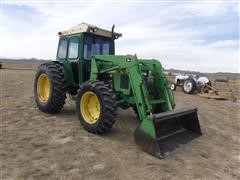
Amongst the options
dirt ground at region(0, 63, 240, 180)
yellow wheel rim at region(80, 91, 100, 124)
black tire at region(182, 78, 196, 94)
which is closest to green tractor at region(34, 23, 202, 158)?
yellow wheel rim at region(80, 91, 100, 124)

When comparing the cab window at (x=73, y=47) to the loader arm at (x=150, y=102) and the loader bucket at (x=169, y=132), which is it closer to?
the loader arm at (x=150, y=102)

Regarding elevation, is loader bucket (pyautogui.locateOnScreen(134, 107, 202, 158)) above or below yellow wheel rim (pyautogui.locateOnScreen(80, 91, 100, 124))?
below

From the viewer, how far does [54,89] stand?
8234 mm

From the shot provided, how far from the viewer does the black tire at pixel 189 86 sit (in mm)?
18311

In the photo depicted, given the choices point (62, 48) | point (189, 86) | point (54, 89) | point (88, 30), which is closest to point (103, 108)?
point (54, 89)

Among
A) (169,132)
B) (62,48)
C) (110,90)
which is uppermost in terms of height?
(62,48)

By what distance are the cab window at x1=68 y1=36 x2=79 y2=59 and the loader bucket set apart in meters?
3.34

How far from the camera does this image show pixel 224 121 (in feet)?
33.6

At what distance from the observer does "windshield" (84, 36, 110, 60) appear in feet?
27.8

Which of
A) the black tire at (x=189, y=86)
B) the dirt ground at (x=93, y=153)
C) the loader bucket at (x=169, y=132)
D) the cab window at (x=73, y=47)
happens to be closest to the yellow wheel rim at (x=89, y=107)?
the dirt ground at (x=93, y=153)

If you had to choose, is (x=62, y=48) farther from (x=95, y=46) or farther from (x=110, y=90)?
(x=110, y=90)

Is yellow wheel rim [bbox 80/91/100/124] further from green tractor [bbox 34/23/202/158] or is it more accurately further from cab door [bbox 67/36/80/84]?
cab door [bbox 67/36/80/84]

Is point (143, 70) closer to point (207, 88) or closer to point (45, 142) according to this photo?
point (45, 142)

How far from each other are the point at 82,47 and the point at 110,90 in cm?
220
